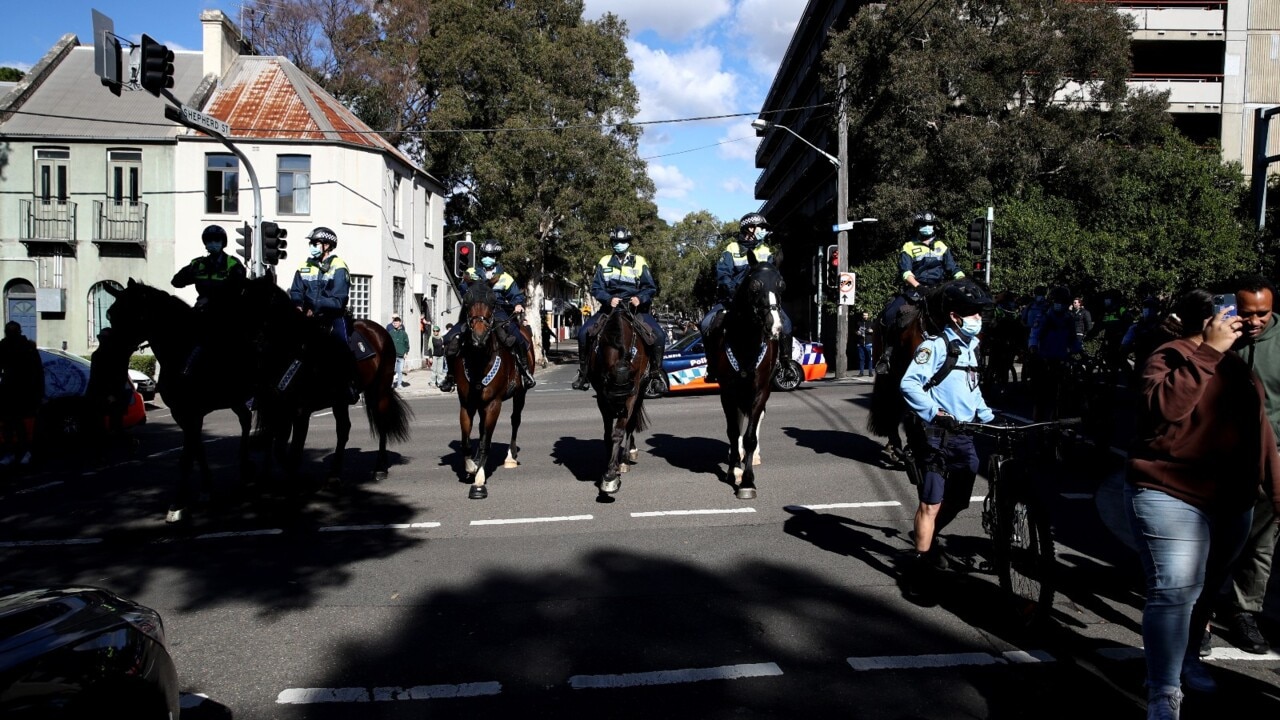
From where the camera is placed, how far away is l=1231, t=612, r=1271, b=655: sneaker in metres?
5.16

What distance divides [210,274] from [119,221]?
79.3 ft

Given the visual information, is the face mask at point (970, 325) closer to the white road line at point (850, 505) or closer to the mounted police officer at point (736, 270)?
the white road line at point (850, 505)

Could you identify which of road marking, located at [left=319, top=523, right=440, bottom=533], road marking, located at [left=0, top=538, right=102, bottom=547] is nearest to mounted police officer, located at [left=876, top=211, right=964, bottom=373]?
road marking, located at [left=319, top=523, right=440, bottom=533]

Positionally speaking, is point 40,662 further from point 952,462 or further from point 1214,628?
point 1214,628

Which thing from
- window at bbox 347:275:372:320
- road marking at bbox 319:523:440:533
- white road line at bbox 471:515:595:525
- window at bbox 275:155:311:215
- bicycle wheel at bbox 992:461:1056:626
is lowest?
road marking at bbox 319:523:440:533

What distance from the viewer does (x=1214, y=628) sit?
557 cm

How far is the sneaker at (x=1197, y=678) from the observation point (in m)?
4.54

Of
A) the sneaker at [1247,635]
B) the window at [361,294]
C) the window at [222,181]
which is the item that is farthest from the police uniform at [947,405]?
the window at [222,181]

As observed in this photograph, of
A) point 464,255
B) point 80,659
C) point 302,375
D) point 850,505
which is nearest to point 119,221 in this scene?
point 464,255

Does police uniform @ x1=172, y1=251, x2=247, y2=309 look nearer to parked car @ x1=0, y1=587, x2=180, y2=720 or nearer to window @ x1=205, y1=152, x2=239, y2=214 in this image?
parked car @ x1=0, y1=587, x2=180, y2=720

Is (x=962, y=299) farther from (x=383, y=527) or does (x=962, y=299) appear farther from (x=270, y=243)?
(x=270, y=243)

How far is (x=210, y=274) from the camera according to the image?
30.6 feet

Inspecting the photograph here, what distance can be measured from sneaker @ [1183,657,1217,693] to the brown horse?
627 cm

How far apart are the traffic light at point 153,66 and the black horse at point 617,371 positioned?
974 cm
